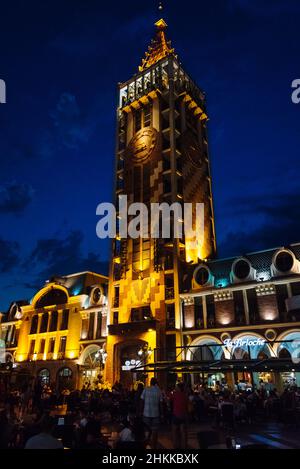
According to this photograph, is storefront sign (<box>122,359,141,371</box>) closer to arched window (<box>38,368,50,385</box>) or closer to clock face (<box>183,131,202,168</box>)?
arched window (<box>38,368,50,385</box>)

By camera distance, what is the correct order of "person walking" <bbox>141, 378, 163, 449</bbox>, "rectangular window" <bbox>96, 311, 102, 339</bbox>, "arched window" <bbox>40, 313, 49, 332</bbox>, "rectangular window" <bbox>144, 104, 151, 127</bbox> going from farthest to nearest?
"rectangular window" <bbox>144, 104, 151, 127</bbox> → "arched window" <bbox>40, 313, 49, 332</bbox> → "rectangular window" <bbox>96, 311, 102, 339</bbox> → "person walking" <bbox>141, 378, 163, 449</bbox>

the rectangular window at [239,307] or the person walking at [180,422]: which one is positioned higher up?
the rectangular window at [239,307]

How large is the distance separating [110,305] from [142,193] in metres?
13.7

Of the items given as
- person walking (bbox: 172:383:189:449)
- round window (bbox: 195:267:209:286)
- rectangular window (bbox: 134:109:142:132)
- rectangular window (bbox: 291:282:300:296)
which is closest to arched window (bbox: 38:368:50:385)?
round window (bbox: 195:267:209:286)

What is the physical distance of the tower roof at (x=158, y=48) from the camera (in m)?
51.5

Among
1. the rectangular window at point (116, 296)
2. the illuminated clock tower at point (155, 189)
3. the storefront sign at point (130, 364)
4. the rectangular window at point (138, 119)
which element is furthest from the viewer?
the rectangular window at point (138, 119)

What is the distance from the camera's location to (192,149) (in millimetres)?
44625

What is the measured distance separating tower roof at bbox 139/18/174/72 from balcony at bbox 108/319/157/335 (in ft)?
126

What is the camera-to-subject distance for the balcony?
32.2 metres

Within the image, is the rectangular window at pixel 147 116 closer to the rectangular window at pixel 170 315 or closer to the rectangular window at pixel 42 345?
the rectangular window at pixel 170 315

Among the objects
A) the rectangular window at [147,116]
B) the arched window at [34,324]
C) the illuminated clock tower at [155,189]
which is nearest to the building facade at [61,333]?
the arched window at [34,324]

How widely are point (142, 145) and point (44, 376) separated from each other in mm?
30861

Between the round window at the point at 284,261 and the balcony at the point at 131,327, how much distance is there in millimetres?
12260
